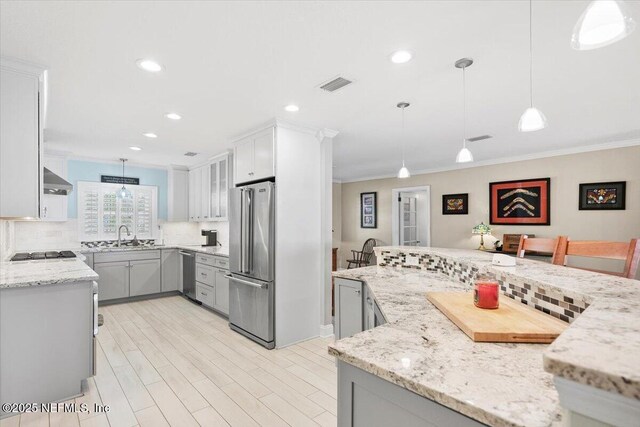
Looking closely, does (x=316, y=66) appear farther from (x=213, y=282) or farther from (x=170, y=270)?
(x=170, y=270)

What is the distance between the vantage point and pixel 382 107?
3061 millimetres

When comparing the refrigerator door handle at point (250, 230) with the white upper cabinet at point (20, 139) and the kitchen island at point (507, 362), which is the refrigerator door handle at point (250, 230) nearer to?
the white upper cabinet at point (20, 139)

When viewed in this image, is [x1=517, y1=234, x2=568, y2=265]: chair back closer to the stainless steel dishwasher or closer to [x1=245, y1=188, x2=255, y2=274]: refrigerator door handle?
[x1=245, y1=188, x2=255, y2=274]: refrigerator door handle

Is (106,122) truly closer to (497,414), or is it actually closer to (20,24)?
(20,24)

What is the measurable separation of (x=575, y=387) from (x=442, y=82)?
7.97 ft

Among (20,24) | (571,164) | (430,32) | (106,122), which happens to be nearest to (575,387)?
(430,32)

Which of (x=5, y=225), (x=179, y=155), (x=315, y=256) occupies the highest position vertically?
(x=179, y=155)

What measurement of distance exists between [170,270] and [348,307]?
13.6 ft

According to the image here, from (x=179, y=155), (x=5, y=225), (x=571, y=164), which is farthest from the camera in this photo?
(x=179, y=155)

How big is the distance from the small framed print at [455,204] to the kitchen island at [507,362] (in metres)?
4.77

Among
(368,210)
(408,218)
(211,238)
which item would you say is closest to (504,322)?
(211,238)

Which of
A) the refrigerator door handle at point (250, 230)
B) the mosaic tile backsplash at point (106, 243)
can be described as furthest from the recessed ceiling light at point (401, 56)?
the mosaic tile backsplash at point (106, 243)

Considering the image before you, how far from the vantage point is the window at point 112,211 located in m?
5.46

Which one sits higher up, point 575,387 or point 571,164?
point 571,164
